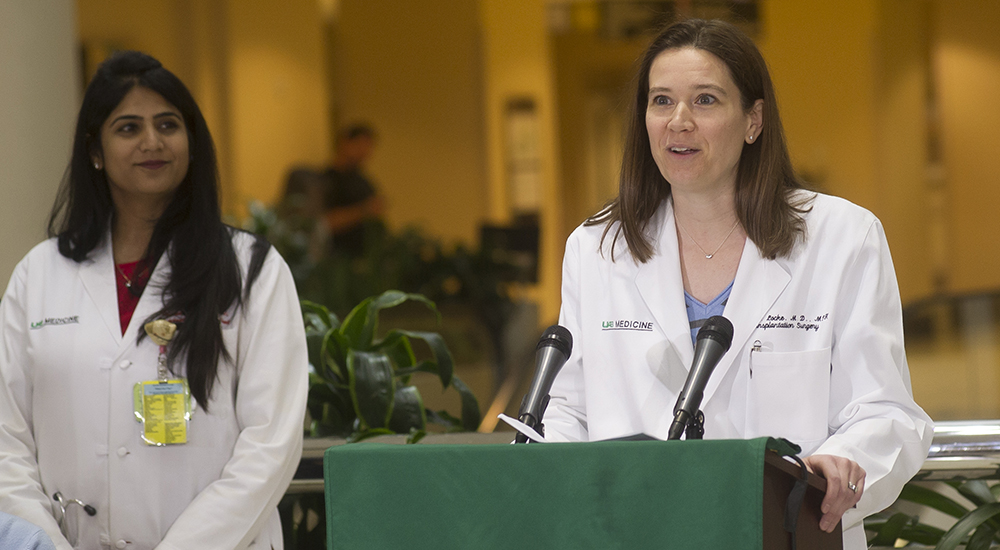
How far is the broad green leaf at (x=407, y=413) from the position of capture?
111 inches

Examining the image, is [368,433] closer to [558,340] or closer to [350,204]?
[558,340]

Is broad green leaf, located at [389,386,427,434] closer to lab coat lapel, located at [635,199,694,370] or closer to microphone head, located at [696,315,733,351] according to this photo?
lab coat lapel, located at [635,199,694,370]

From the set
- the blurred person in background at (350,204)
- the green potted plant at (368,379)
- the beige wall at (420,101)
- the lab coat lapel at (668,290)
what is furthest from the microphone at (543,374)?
the beige wall at (420,101)

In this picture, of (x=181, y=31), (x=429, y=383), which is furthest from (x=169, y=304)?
(x=181, y=31)

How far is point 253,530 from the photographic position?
202 centimetres

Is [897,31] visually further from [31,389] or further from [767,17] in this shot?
[31,389]

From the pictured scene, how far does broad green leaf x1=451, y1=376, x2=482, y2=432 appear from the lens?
2893mm

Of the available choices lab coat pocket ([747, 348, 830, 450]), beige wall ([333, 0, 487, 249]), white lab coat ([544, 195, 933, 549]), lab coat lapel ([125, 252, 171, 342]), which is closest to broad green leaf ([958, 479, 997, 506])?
white lab coat ([544, 195, 933, 549])

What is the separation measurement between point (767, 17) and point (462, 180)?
4617 millimetres

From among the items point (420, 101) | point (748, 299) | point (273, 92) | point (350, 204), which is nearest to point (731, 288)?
point (748, 299)

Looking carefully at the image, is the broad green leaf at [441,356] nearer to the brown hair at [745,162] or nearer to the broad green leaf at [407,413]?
the broad green leaf at [407,413]

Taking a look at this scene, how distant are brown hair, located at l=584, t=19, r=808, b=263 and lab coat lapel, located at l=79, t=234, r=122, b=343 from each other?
1057 mm

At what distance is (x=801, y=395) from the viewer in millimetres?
1720

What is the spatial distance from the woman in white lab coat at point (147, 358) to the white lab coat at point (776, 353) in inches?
25.1
